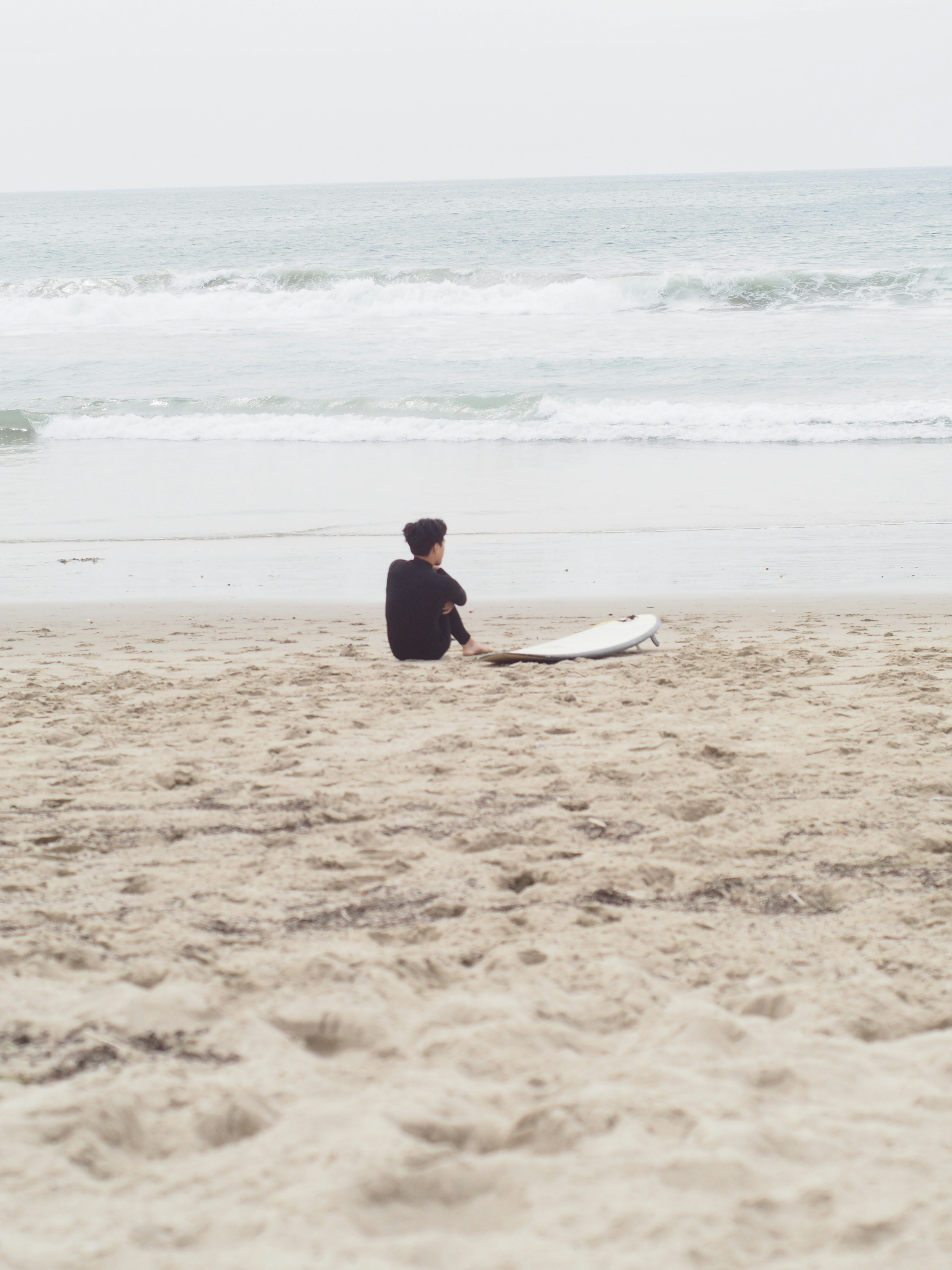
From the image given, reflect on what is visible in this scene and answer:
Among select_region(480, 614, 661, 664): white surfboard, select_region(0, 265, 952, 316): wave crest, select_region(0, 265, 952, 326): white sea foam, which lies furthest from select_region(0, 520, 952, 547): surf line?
Answer: select_region(0, 265, 952, 316): wave crest

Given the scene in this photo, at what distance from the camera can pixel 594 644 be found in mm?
5723

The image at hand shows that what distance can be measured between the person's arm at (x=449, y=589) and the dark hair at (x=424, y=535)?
0.14m

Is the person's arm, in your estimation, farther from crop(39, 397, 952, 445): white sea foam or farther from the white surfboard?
crop(39, 397, 952, 445): white sea foam

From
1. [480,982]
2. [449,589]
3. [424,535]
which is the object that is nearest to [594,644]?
[449,589]

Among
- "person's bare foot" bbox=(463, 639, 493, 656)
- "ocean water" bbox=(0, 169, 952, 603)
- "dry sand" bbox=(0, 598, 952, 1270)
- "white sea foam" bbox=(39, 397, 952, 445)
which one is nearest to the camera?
"dry sand" bbox=(0, 598, 952, 1270)

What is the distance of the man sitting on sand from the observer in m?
5.64

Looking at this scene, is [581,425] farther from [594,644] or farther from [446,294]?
[446,294]

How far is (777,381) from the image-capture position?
16094 millimetres

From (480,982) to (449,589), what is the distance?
11.1 feet

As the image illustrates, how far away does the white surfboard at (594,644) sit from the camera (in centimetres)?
555

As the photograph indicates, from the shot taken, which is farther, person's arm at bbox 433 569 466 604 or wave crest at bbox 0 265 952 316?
wave crest at bbox 0 265 952 316

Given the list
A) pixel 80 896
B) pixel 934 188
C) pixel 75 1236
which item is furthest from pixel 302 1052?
pixel 934 188

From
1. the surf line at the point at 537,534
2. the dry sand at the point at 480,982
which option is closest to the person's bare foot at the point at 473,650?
the dry sand at the point at 480,982

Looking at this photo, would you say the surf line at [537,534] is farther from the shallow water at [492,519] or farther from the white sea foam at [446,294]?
the white sea foam at [446,294]
